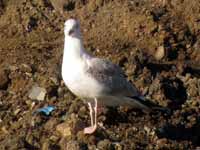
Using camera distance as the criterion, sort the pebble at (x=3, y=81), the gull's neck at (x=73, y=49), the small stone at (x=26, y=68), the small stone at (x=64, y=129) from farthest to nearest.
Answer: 1. the small stone at (x=26, y=68)
2. the pebble at (x=3, y=81)
3. the small stone at (x=64, y=129)
4. the gull's neck at (x=73, y=49)

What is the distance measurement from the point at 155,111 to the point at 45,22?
3.21 meters

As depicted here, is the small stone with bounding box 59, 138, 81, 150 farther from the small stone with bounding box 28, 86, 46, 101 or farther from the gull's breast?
the small stone with bounding box 28, 86, 46, 101

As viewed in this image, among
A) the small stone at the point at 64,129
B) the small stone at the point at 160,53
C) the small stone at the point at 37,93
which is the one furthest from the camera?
the small stone at the point at 160,53

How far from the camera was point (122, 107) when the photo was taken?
9008 mm

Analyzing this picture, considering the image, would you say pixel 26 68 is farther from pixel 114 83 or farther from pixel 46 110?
pixel 114 83

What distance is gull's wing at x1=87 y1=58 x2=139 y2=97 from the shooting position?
809 cm

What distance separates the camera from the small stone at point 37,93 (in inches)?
364

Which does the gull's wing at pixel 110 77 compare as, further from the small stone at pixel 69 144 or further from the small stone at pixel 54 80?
the small stone at pixel 54 80

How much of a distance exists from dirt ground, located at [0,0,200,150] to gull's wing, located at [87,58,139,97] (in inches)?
14.9

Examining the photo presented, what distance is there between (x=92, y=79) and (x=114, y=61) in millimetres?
2036

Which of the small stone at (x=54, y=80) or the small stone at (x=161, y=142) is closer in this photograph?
the small stone at (x=161, y=142)

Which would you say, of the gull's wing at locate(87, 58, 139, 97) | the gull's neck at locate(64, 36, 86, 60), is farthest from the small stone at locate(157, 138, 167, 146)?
the gull's neck at locate(64, 36, 86, 60)

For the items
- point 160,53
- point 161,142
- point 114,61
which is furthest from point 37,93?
point 160,53

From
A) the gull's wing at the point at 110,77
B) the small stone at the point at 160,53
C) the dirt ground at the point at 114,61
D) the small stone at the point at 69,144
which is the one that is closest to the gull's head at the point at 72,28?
the gull's wing at the point at 110,77
